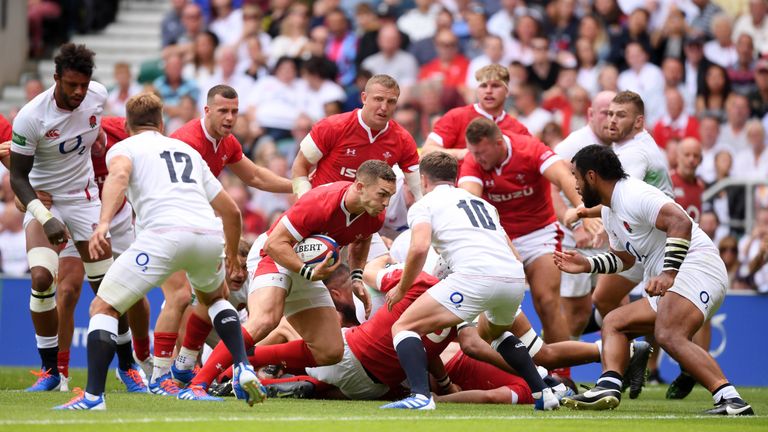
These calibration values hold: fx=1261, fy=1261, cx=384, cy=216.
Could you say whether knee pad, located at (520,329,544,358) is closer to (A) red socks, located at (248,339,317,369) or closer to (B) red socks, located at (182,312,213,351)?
(A) red socks, located at (248,339,317,369)

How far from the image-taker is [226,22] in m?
20.7

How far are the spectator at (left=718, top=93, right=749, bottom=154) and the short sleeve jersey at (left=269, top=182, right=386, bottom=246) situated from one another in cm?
801

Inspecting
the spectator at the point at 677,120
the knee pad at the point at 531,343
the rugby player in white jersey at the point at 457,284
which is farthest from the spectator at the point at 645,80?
the rugby player in white jersey at the point at 457,284

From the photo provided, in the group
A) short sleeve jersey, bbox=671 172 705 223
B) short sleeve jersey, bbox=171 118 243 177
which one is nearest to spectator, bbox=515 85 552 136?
short sleeve jersey, bbox=671 172 705 223

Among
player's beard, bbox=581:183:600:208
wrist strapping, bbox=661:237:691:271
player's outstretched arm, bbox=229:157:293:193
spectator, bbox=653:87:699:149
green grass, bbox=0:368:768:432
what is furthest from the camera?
spectator, bbox=653:87:699:149

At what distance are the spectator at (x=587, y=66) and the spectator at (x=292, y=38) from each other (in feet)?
14.4

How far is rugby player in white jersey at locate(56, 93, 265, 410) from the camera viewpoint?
8.18m

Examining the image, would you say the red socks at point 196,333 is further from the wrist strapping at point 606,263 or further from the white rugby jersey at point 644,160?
the white rugby jersey at point 644,160

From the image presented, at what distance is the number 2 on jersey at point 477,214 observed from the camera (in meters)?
9.30

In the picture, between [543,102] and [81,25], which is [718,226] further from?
[81,25]

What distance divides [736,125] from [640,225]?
7.74 metres

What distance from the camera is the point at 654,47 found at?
17.5 meters

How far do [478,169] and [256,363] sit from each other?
2817mm

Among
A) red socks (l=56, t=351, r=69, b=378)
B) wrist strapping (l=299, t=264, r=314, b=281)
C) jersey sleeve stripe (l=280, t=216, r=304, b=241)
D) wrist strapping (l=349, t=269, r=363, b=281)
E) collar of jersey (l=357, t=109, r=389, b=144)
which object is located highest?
collar of jersey (l=357, t=109, r=389, b=144)
